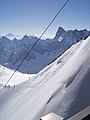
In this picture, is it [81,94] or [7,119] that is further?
[7,119]

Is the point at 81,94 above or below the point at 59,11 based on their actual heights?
below

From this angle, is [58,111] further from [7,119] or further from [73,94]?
[7,119]

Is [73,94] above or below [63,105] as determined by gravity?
above

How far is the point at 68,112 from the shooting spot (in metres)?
10.8

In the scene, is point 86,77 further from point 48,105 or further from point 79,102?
point 48,105

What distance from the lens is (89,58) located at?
1525 centimetres

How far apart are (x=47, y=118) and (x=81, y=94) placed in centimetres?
857

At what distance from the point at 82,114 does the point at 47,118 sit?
1.29ft

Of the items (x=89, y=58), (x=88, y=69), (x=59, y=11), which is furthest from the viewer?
(x=89, y=58)

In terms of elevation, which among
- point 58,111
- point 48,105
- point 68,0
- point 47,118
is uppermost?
point 68,0

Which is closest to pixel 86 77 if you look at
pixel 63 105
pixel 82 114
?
pixel 63 105

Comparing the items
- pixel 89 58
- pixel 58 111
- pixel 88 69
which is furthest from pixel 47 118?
pixel 89 58

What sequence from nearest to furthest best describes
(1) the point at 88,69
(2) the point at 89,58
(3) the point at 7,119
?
(1) the point at 88,69 < (2) the point at 89,58 < (3) the point at 7,119

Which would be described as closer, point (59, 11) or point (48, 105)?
point (59, 11)
